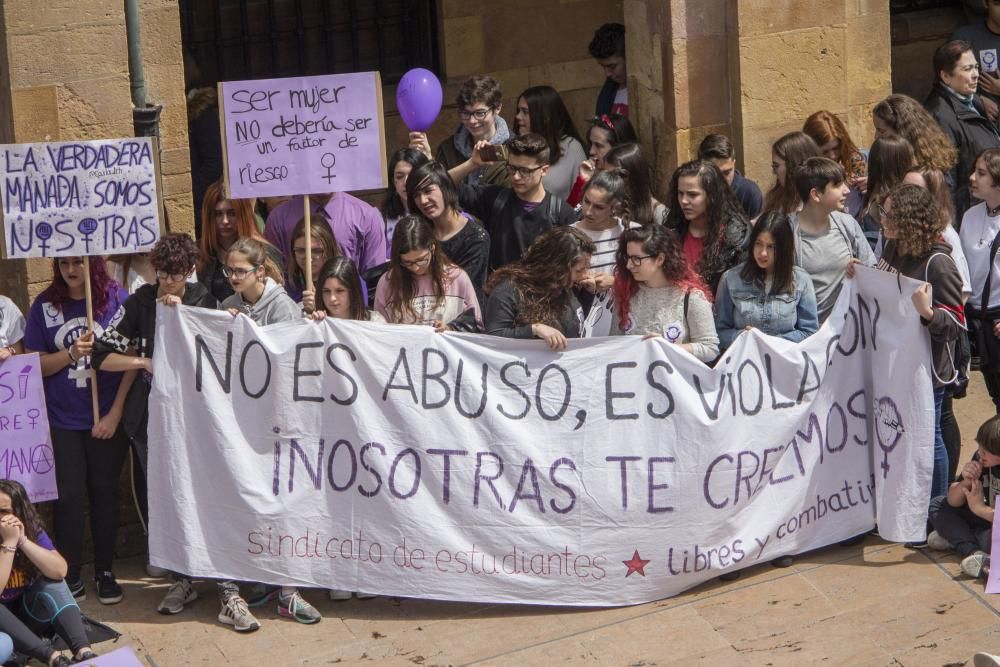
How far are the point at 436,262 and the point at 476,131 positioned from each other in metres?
1.97

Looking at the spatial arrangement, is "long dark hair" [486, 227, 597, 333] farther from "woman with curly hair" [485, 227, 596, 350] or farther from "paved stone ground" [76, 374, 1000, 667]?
"paved stone ground" [76, 374, 1000, 667]

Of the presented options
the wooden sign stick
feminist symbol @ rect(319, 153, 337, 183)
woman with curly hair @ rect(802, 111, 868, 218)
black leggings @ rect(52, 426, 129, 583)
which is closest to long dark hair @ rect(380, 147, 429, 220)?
feminist symbol @ rect(319, 153, 337, 183)

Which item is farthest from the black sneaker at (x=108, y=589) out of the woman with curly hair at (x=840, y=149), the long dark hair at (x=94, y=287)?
the woman with curly hair at (x=840, y=149)

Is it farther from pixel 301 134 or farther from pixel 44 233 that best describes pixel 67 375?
pixel 301 134

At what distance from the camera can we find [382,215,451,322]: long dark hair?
7.79 metres

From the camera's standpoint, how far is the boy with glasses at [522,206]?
28.3 feet

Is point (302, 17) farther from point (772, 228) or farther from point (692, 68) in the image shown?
point (772, 228)

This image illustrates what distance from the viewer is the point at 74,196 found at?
7.91 metres

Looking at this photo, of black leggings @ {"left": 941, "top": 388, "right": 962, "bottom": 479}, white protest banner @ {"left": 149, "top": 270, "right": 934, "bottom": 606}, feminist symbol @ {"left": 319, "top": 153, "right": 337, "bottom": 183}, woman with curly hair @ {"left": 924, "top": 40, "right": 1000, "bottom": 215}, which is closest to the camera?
white protest banner @ {"left": 149, "top": 270, "right": 934, "bottom": 606}

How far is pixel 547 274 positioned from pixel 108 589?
8.14 ft

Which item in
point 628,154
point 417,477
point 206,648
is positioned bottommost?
point 206,648

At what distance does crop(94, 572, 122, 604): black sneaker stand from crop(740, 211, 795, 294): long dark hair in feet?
10.5

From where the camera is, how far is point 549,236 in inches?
A: 301

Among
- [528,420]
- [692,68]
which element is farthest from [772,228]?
[692,68]
